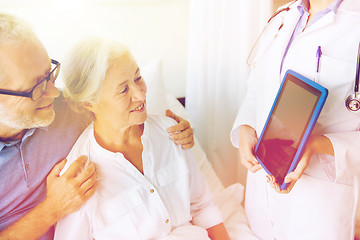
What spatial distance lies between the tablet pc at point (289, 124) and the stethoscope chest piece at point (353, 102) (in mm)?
104

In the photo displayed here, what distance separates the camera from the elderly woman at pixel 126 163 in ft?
2.28

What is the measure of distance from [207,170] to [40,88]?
766 mm

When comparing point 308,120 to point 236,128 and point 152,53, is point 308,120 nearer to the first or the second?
point 236,128

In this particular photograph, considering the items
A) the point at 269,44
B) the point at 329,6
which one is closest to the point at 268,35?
the point at 269,44

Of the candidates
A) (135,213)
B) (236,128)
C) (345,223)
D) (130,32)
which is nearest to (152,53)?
A: (130,32)

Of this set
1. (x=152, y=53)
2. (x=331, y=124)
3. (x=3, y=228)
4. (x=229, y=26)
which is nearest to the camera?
(x=3, y=228)

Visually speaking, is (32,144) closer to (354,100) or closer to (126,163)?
(126,163)

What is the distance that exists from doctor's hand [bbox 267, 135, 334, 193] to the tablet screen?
A: 24 mm

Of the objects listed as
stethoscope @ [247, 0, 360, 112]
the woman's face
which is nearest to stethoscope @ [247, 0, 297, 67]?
stethoscope @ [247, 0, 360, 112]

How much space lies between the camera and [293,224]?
88 cm

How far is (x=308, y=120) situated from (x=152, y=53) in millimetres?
520

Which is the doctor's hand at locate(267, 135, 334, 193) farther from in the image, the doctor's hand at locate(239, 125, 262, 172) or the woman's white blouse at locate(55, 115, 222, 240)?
the woman's white blouse at locate(55, 115, 222, 240)

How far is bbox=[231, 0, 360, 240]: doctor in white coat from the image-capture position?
0.74m

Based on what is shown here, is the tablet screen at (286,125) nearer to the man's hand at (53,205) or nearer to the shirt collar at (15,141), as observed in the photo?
the man's hand at (53,205)
